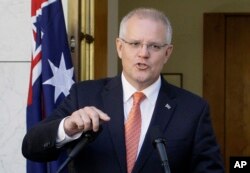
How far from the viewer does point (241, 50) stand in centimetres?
574

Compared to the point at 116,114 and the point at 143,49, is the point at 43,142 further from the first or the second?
the point at 143,49

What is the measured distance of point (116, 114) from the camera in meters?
1.93

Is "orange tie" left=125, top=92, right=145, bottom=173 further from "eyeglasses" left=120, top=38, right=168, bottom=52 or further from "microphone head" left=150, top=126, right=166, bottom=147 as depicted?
"microphone head" left=150, top=126, right=166, bottom=147

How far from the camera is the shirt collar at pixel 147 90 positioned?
197 cm

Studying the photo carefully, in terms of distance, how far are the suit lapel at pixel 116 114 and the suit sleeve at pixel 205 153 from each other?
235 mm

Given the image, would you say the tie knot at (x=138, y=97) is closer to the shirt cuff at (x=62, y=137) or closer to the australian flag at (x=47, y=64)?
the shirt cuff at (x=62, y=137)

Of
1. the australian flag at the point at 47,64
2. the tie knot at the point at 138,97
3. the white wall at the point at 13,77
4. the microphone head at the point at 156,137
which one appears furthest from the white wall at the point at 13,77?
the microphone head at the point at 156,137

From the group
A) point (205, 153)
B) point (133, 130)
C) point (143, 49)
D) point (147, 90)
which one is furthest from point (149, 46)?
point (205, 153)

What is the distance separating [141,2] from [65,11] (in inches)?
104

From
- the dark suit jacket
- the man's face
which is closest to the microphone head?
the dark suit jacket

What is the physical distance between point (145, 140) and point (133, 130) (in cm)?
6

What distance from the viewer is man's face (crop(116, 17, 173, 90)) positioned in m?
1.87

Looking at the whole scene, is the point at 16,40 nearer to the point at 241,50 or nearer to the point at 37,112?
A: the point at 37,112

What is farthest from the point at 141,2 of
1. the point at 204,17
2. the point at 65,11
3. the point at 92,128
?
the point at 92,128
